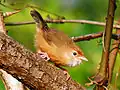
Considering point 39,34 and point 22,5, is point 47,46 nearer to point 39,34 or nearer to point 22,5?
point 39,34

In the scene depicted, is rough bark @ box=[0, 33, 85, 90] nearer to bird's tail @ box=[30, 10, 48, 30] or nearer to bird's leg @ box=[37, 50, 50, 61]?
bird's leg @ box=[37, 50, 50, 61]

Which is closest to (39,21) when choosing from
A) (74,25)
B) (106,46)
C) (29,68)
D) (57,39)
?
(57,39)

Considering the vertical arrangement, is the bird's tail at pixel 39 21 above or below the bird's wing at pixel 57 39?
above

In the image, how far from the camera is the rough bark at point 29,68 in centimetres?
152

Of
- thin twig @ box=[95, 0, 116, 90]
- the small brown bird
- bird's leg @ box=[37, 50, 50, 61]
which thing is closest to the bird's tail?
the small brown bird

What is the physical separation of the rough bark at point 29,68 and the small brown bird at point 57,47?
136 millimetres

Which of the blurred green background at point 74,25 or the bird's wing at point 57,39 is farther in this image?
the blurred green background at point 74,25

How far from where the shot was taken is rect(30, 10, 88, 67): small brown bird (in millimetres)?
1847

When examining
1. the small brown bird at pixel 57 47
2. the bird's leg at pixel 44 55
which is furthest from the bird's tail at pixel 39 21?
the bird's leg at pixel 44 55

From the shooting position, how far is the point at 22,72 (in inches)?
62.2

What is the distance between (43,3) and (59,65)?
2056mm

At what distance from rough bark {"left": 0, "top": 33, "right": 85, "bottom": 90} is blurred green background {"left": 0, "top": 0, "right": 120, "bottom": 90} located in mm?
483

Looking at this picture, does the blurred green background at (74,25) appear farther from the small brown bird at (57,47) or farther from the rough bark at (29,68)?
the rough bark at (29,68)

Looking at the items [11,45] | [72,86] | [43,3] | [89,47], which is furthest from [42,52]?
[43,3]
